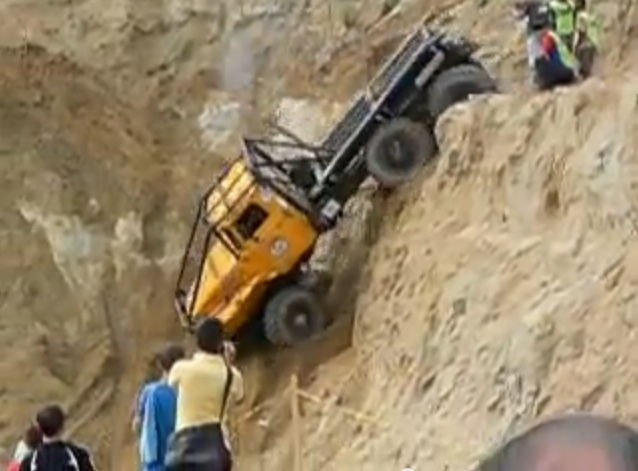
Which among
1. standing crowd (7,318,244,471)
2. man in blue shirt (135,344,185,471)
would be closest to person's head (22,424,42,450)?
standing crowd (7,318,244,471)

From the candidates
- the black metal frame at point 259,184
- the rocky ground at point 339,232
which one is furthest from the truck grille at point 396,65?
the rocky ground at point 339,232

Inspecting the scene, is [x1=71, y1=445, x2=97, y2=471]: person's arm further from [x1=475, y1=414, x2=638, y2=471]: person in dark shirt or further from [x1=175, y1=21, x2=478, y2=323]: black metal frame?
[x1=175, y1=21, x2=478, y2=323]: black metal frame

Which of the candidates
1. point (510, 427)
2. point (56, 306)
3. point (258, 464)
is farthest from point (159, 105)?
point (510, 427)

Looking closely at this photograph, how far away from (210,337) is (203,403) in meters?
0.35

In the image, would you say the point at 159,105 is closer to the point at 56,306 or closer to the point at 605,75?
the point at 56,306

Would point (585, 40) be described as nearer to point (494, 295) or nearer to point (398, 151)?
point (398, 151)

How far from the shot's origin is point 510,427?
11094mm

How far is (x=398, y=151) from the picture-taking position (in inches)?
633

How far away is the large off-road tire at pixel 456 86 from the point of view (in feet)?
52.0

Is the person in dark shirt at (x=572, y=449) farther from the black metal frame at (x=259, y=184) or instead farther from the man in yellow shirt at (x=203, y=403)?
the black metal frame at (x=259, y=184)

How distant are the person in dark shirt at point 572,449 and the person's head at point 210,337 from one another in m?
5.48

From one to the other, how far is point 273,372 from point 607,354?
641 centimetres

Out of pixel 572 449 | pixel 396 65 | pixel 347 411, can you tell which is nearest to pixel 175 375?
pixel 572 449

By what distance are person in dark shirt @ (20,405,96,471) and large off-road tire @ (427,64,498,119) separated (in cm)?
822
